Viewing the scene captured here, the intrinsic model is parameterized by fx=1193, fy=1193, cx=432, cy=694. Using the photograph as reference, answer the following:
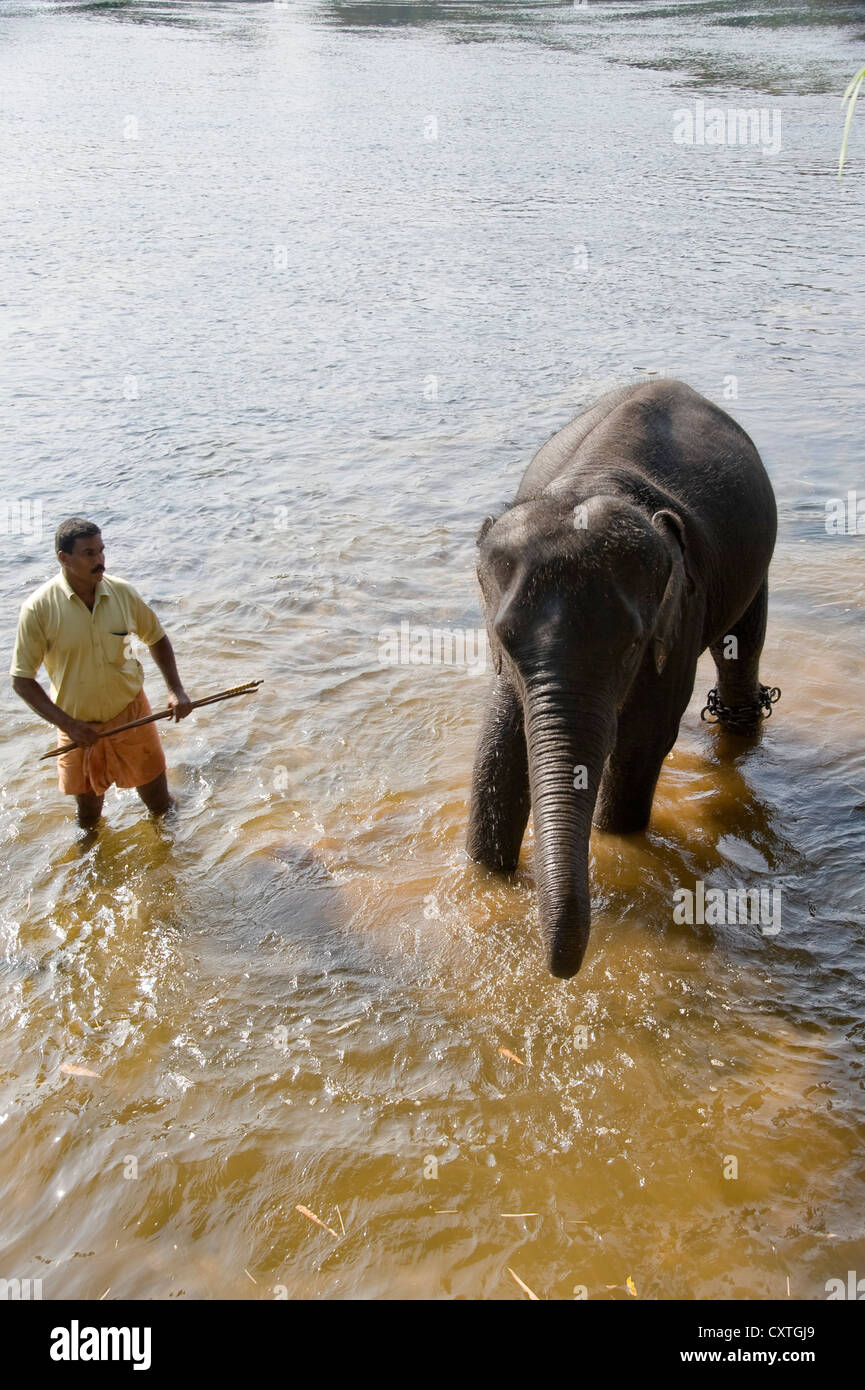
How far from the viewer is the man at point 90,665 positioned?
207 inches

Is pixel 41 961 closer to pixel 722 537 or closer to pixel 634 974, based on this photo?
pixel 634 974

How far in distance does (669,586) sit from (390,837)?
2.25m

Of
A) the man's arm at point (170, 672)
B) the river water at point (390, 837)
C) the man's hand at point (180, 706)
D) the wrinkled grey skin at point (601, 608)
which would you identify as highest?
the wrinkled grey skin at point (601, 608)

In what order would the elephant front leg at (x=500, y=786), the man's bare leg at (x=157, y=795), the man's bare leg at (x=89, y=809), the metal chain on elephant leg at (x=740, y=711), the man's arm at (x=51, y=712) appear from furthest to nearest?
the metal chain on elephant leg at (x=740, y=711)
the man's bare leg at (x=157, y=795)
the man's bare leg at (x=89, y=809)
the man's arm at (x=51, y=712)
the elephant front leg at (x=500, y=786)

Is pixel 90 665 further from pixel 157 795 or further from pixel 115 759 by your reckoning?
pixel 157 795

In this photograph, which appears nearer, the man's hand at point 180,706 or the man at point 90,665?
the man at point 90,665

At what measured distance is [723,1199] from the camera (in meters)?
4.01

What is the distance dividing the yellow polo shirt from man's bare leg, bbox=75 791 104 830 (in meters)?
0.50

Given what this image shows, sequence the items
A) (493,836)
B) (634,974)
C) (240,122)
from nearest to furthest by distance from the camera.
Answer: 1. (634,974)
2. (493,836)
3. (240,122)

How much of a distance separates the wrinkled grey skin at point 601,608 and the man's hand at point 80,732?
1.77 m

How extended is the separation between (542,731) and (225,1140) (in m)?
1.89

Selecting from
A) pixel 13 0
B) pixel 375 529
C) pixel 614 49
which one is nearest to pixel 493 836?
pixel 375 529

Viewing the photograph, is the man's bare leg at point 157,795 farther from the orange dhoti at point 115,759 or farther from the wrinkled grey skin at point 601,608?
the wrinkled grey skin at point 601,608

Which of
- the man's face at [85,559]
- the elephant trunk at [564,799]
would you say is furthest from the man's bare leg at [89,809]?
the elephant trunk at [564,799]
